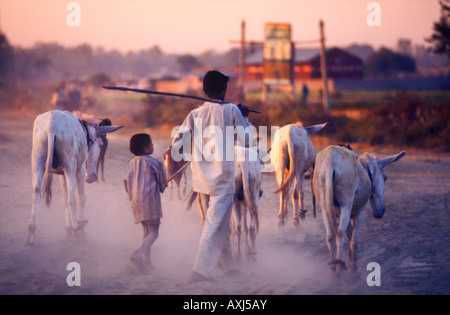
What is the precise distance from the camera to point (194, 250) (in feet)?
23.1

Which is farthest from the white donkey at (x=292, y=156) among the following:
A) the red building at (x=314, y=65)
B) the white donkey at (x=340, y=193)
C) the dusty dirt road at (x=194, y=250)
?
the red building at (x=314, y=65)

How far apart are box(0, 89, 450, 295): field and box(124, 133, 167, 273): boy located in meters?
0.42

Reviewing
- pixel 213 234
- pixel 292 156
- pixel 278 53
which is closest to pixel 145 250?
pixel 213 234

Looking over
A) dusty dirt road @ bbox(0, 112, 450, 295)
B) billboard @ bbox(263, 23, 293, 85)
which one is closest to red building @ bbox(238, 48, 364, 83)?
billboard @ bbox(263, 23, 293, 85)

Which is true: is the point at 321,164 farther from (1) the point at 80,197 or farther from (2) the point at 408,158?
(2) the point at 408,158

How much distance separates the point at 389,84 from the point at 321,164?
46073mm

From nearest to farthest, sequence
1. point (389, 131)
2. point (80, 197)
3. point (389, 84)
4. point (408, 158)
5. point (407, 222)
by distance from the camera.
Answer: point (80, 197) → point (407, 222) → point (408, 158) → point (389, 131) → point (389, 84)

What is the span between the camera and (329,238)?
233 inches

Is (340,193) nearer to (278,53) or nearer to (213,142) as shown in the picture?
(213,142)

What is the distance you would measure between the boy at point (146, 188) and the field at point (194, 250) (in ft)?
A: 1.39

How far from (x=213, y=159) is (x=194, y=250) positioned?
1725 millimetres

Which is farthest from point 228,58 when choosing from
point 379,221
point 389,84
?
point 379,221

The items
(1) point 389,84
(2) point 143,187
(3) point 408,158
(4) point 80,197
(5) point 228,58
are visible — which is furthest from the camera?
(5) point 228,58

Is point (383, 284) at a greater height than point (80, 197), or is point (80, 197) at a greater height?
point (80, 197)
